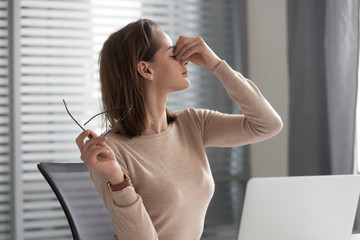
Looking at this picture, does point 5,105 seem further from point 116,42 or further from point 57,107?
point 116,42

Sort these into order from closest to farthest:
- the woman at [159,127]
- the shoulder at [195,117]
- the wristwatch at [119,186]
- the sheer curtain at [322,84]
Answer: the wristwatch at [119,186], the woman at [159,127], the shoulder at [195,117], the sheer curtain at [322,84]

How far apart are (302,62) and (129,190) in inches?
92.1

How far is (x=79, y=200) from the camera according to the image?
1.69 m

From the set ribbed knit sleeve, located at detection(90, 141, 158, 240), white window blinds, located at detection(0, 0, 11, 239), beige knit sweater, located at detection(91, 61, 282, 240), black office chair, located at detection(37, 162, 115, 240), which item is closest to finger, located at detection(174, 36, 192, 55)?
beige knit sweater, located at detection(91, 61, 282, 240)

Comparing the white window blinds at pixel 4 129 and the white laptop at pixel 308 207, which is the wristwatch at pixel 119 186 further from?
the white window blinds at pixel 4 129

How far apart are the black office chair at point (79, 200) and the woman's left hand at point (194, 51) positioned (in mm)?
510

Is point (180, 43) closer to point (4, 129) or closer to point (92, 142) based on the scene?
point (92, 142)

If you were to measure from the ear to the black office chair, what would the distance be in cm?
43

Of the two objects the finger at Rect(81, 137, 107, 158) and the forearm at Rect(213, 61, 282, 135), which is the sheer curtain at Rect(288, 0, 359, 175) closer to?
the forearm at Rect(213, 61, 282, 135)

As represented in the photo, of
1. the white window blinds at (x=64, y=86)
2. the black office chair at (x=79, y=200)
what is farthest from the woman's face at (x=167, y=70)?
the white window blinds at (x=64, y=86)

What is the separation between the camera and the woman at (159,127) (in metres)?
1.46

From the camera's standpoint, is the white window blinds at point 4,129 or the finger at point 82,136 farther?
the white window blinds at point 4,129

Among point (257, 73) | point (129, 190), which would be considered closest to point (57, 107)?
point (257, 73)

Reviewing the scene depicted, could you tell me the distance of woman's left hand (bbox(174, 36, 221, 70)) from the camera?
1523 mm
